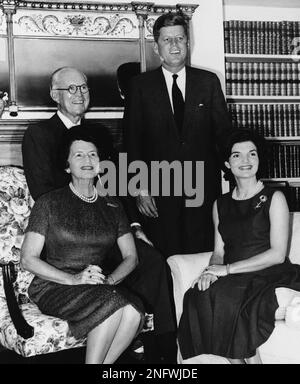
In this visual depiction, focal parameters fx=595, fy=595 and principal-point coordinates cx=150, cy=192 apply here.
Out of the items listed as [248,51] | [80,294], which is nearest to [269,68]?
[248,51]

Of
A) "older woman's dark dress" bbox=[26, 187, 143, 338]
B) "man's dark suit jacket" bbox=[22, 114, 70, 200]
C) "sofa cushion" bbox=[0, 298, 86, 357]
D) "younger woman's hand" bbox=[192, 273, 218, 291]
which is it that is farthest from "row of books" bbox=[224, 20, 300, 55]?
"sofa cushion" bbox=[0, 298, 86, 357]

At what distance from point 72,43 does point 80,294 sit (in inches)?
104

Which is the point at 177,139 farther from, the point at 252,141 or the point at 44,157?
the point at 44,157

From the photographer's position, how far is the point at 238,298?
2.49 meters

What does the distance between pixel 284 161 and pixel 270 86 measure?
0.64 metres

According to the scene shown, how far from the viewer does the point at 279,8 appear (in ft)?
17.6

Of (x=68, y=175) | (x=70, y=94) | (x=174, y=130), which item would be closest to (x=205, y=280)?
(x=68, y=175)

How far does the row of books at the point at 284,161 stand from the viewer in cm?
502

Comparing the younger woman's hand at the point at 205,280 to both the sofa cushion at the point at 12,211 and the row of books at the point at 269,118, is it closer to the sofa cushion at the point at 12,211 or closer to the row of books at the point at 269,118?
the sofa cushion at the point at 12,211

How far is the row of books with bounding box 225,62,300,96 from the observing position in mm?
4922

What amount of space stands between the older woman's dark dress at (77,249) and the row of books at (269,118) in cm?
231

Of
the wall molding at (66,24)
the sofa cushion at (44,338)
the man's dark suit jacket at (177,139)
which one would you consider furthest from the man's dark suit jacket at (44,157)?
the wall molding at (66,24)

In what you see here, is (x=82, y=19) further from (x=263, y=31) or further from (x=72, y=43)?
(x=263, y=31)
